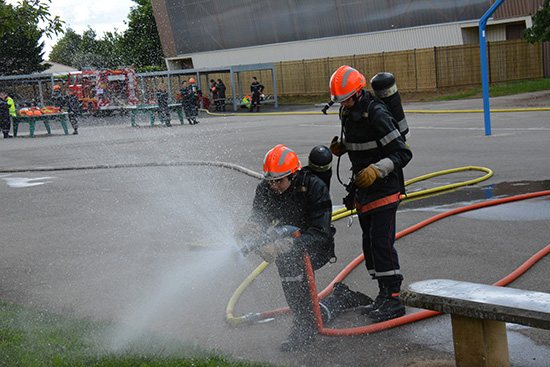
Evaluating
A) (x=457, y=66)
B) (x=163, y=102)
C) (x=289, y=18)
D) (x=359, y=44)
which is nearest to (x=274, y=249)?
(x=163, y=102)

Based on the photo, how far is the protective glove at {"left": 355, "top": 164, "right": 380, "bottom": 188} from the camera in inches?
178

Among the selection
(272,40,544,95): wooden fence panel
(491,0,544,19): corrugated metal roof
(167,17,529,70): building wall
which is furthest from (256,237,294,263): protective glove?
(167,17,529,70): building wall

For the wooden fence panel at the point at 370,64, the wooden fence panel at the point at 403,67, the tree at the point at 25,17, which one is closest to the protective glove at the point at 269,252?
the tree at the point at 25,17

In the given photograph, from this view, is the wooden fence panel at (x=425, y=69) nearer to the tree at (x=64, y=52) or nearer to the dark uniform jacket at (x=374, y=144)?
the dark uniform jacket at (x=374, y=144)

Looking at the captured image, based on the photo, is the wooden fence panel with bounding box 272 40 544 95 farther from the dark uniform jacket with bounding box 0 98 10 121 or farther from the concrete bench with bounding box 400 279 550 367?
the concrete bench with bounding box 400 279 550 367

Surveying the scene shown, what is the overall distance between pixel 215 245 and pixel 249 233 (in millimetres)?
2429

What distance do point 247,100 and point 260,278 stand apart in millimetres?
30880

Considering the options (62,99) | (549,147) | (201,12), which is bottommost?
(549,147)

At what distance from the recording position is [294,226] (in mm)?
4531

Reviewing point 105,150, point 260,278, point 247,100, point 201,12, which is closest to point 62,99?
point 247,100

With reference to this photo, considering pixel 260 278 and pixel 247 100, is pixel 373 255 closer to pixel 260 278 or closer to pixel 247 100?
pixel 260 278

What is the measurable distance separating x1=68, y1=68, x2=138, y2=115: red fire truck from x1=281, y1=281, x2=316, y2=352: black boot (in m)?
32.3

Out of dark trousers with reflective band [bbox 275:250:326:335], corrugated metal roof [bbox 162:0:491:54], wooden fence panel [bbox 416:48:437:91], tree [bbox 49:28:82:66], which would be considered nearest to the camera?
dark trousers with reflective band [bbox 275:250:326:335]

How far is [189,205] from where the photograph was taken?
9.76 m
